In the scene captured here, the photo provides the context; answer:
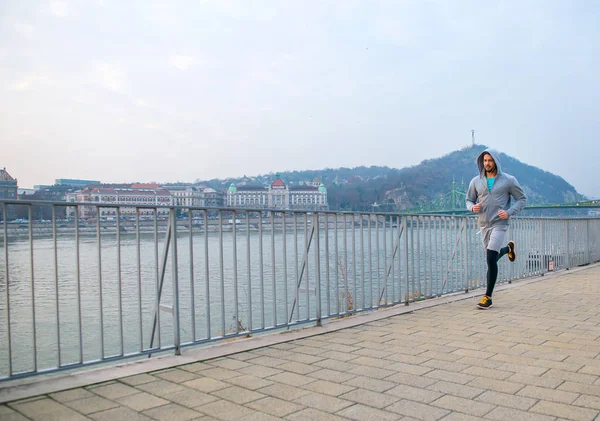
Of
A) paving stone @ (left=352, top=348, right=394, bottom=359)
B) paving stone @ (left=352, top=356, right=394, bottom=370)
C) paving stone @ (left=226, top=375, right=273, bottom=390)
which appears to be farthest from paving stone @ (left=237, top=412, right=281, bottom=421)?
paving stone @ (left=352, top=348, right=394, bottom=359)

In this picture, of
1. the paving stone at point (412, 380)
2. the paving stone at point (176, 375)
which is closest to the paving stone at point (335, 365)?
the paving stone at point (412, 380)

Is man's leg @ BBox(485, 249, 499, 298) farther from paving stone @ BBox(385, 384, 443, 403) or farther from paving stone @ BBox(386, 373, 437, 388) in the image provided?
paving stone @ BBox(385, 384, 443, 403)

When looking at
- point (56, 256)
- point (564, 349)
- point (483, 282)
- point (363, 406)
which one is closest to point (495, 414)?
point (363, 406)

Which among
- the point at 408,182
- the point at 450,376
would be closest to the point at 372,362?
the point at 450,376

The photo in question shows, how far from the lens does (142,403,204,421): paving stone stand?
8.64ft

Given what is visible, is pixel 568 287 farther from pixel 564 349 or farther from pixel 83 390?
pixel 83 390

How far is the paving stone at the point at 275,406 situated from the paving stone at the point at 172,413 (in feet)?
0.97

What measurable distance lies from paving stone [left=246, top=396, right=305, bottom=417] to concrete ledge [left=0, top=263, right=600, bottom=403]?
969 millimetres

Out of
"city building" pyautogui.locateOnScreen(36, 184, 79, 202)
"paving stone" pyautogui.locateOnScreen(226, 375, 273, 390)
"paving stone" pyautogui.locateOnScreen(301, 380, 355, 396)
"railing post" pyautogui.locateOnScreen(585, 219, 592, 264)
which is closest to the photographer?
"paving stone" pyautogui.locateOnScreen(301, 380, 355, 396)

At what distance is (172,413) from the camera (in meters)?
2.70

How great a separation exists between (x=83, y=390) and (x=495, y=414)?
2189 mm

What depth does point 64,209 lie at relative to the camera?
3.57 metres

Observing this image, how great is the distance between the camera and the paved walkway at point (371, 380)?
8.89 feet

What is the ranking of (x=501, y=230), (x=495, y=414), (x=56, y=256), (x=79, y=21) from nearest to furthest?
(x=495, y=414)
(x=56, y=256)
(x=501, y=230)
(x=79, y=21)
